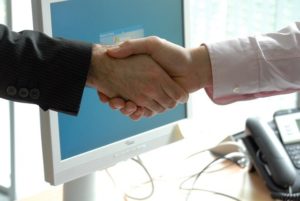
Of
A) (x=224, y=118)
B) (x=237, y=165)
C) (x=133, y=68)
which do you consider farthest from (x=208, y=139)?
(x=133, y=68)

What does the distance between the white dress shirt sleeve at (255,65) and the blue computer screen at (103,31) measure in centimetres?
15

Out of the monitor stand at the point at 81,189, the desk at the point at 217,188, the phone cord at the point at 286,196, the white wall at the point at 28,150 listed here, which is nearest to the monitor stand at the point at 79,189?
the monitor stand at the point at 81,189

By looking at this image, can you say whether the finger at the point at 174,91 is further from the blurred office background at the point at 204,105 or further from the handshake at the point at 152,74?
the blurred office background at the point at 204,105

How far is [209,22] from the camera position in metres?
2.17

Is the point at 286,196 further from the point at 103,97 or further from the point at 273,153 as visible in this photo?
the point at 103,97

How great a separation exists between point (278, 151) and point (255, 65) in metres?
0.34

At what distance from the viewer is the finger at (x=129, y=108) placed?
126cm

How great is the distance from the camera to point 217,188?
4.91ft

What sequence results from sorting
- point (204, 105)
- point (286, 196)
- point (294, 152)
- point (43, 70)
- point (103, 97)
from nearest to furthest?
point (43, 70) → point (103, 97) → point (286, 196) → point (294, 152) → point (204, 105)

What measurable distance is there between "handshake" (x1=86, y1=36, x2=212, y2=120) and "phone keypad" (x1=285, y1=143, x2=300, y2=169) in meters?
0.37

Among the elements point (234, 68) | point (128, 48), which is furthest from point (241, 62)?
point (128, 48)

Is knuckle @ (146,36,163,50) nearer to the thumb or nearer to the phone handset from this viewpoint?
the thumb

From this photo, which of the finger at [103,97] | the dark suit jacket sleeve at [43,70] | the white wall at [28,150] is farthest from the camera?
the white wall at [28,150]

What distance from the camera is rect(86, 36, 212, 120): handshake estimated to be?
1.27 meters
